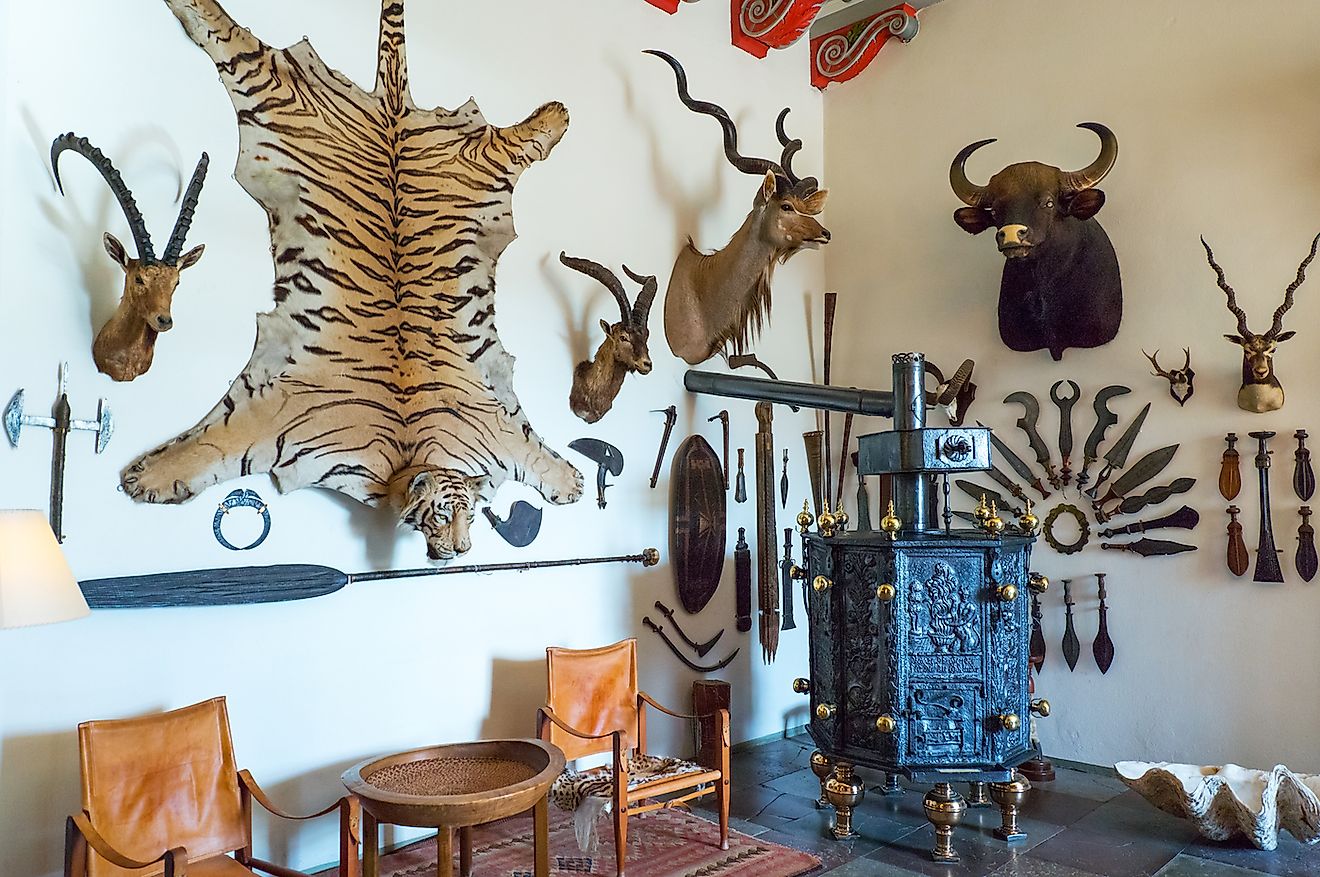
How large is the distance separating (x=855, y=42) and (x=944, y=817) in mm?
4286

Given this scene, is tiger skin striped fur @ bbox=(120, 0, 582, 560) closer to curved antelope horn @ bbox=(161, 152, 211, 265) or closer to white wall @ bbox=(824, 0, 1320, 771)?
curved antelope horn @ bbox=(161, 152, 211, 265)

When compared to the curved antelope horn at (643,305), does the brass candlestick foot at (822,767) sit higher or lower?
lower

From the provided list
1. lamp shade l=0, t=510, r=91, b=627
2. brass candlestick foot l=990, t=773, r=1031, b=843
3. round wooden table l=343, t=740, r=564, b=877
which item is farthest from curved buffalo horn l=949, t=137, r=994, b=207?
lamp shade l=0, t=510, r=91, b=627

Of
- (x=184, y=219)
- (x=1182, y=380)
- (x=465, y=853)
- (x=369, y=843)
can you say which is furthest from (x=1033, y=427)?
(x=184, y=219)

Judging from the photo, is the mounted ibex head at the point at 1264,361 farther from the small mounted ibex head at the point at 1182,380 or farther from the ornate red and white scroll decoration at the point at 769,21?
the ornate red and white scroll decoration at the point at 769,21

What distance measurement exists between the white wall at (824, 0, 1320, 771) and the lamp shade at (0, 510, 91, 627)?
14.0 feet

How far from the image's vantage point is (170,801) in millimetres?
2799

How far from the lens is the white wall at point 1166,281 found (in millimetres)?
4168

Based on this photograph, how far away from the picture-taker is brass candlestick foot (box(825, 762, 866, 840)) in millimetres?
3793

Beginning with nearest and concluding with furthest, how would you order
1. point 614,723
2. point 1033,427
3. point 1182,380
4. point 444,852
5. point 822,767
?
point 444,852 < point 822,767 < point 614,723 < point 1182,380 < point 1033,427

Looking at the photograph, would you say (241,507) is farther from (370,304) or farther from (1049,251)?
(1049,251)

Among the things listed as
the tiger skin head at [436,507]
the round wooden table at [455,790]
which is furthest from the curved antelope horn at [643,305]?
the round wooden table at [455,790]

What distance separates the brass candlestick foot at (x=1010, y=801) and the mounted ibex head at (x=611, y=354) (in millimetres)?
2237

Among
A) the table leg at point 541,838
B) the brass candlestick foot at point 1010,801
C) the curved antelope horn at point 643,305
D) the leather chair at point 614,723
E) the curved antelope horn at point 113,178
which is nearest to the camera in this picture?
the curved antelope horn at point 113,178
